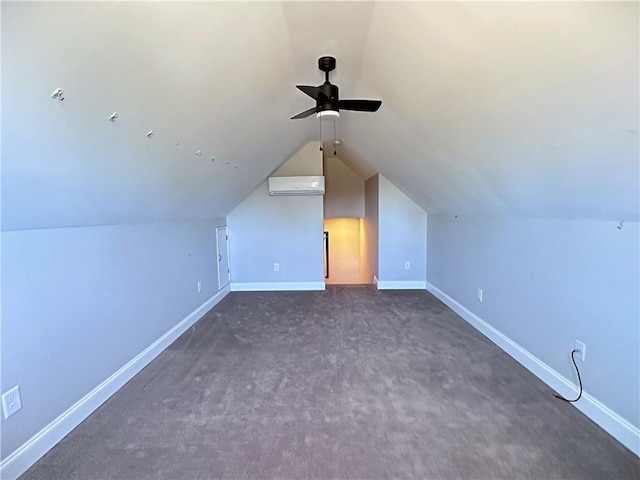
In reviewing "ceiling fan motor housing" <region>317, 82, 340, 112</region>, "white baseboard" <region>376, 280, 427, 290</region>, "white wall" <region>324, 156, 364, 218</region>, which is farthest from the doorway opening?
"ceiling fan motor housing" <region>317, 82, 340, 112</region>

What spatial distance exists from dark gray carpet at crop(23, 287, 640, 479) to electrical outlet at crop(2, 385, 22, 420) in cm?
32

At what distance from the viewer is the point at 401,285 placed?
17.8 feet

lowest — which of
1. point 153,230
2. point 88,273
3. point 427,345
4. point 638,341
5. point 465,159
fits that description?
point 427,345

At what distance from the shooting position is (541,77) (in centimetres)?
146

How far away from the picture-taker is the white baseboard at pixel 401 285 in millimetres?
5414

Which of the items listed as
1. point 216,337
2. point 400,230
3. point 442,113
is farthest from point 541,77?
point 400,230

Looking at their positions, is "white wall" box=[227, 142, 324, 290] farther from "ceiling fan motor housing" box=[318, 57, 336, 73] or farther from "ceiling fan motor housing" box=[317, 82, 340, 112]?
"ceiling fan motor housing" box=[317, 82, 340, 112]

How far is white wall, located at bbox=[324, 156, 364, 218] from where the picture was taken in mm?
6711

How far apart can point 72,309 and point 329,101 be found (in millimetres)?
2130

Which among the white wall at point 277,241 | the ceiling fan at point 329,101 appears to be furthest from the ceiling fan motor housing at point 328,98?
the white wall at point 277,241

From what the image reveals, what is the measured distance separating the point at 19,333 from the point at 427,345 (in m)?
3.00

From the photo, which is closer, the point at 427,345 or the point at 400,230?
the point at 427,345

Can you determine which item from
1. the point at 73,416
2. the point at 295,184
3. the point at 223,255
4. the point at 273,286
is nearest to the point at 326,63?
the point at 295,184

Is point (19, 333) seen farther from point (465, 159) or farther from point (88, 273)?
point (465, 159)
